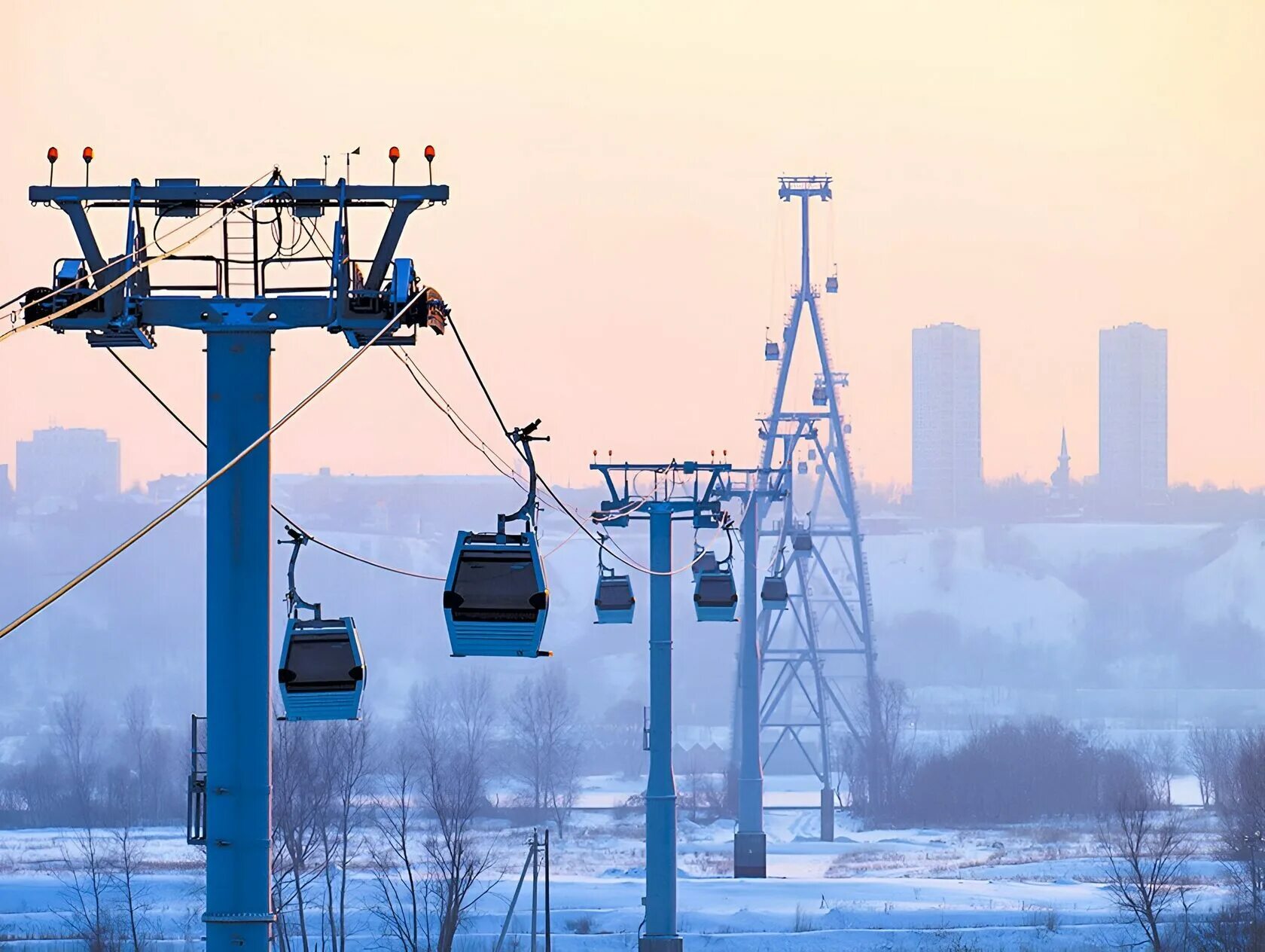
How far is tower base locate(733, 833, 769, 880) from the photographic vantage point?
72062 mm

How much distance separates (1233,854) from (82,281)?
60.2 meters

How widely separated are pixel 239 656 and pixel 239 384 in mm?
1874

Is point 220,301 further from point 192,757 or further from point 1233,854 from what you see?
point 1233,854

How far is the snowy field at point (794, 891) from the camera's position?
57.2 metres

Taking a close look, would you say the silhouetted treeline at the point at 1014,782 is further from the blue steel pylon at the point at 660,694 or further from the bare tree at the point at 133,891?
the blue steel pylon at the point at 660,694

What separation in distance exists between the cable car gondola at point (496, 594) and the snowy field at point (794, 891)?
34.9 m

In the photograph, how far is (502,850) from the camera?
3497 inches

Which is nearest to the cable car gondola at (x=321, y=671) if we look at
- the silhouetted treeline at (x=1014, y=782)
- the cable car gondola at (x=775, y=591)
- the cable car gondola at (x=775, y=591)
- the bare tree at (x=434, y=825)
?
the bare tree at (x=434, y=825)

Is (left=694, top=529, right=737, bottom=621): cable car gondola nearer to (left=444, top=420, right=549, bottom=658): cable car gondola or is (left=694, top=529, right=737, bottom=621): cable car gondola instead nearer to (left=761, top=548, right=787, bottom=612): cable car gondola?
(left=761, top=548, right=787, bottom=612): cable car gondola

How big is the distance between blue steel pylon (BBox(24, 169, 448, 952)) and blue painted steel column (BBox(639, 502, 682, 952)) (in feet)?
78.9

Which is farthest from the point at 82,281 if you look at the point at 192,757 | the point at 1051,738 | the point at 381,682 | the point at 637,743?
the point at 381,682

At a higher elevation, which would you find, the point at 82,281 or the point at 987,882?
the point at 82,281

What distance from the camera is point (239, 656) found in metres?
19.3

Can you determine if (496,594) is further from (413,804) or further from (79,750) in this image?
(79,750)
